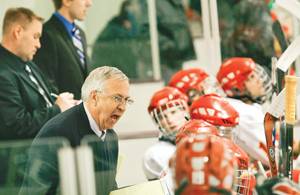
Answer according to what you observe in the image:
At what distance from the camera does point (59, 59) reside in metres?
4.40

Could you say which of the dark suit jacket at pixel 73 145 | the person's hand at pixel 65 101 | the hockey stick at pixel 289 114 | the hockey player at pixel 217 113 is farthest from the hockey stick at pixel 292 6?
the person's hand at pixel 65 101

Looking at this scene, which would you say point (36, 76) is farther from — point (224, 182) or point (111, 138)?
point (224, 182)

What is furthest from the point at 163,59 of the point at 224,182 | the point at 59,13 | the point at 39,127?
the point at 224,182

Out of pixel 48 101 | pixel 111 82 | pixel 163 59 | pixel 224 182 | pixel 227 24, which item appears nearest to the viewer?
pixel 224 182

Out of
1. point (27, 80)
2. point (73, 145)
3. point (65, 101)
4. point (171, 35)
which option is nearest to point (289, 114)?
point (73, 145)

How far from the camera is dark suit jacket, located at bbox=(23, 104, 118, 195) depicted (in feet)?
11.2

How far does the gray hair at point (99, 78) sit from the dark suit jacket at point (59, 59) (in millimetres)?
240

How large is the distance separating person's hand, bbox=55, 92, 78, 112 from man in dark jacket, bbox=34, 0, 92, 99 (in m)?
0.03

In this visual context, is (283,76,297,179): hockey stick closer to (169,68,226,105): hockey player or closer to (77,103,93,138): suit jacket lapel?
(77,103,93,138): suit jacket lapel

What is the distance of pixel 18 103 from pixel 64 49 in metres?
0.37

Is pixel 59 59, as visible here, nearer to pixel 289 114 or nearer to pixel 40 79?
pixel 40 79

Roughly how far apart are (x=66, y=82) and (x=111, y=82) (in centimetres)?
49

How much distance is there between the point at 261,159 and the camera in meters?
4.90

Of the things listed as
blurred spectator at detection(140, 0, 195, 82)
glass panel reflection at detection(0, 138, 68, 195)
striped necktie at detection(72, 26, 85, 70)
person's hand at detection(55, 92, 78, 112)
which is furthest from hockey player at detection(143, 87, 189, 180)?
glass panel reflection at detection(0, 138, 68, 195)
